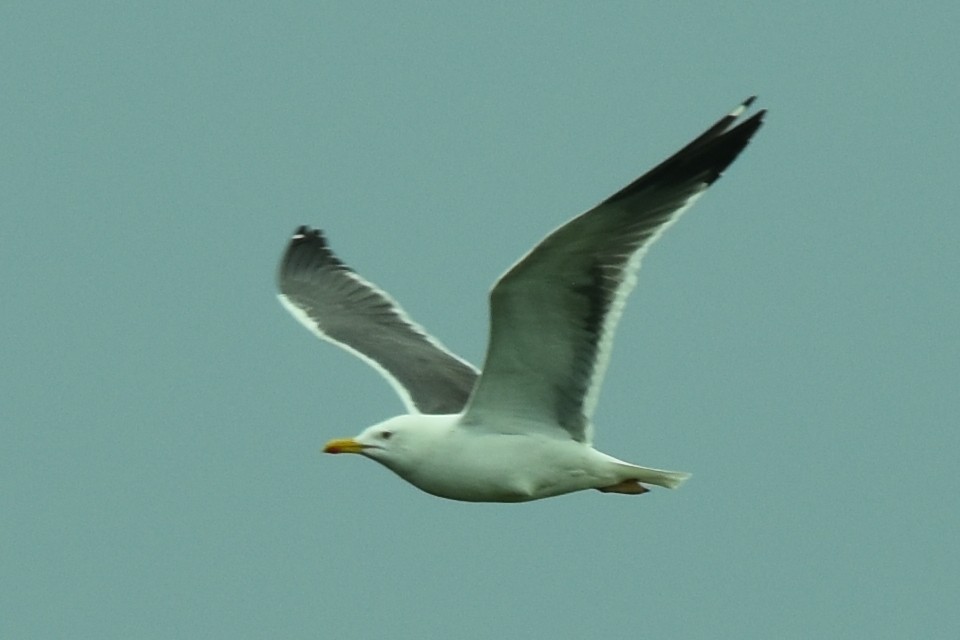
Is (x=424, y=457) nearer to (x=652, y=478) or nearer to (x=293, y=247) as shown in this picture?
(x=652, y=478)

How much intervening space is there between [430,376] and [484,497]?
5.59 ft

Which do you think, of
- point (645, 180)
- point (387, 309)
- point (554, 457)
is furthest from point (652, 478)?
point (387, 309)

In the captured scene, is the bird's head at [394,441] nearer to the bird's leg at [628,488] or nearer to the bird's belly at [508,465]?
Answer: the bird's belly at [508,465]

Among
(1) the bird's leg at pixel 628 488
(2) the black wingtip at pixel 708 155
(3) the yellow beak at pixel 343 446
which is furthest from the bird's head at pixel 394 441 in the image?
(2) the black wingtip at pixel 708 155

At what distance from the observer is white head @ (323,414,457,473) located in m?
9.95

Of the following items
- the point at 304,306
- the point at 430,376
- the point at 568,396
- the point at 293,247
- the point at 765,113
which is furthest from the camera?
the point at 293,247

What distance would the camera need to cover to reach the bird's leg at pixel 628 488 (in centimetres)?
1034

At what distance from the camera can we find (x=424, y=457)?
9922 millimetres

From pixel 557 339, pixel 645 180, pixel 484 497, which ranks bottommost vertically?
pixel 484 497

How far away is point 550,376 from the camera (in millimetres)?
9648

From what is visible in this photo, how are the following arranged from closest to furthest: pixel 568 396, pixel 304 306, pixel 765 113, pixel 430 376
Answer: pixel 765 113 < pixel 568 396 < pixel 430 376 < pixel 304 306

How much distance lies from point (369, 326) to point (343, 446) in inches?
94.4

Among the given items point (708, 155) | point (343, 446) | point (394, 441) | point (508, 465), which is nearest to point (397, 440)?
point (394, 441)

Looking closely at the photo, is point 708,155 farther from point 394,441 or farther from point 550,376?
point 394,441
